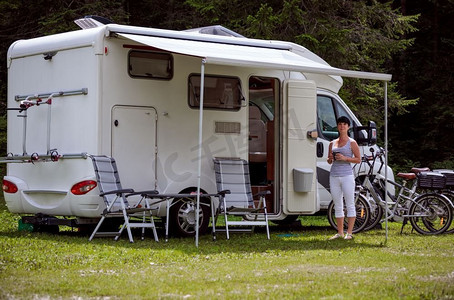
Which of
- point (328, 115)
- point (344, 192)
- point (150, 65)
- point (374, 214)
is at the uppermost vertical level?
point (150, 65)

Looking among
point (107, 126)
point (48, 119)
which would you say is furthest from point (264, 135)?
point (48, 119)

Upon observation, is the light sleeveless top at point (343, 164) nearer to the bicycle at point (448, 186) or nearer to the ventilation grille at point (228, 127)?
the ventilation grille at point (228, 127)

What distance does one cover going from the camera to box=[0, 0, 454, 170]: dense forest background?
1844 centimetres

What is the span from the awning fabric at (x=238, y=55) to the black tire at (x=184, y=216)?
1897 mm

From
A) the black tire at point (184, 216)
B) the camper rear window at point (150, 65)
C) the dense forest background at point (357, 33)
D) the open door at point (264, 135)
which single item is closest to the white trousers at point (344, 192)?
the open door at point (264, 135)

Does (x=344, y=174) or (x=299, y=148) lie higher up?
(x=299, y=148)

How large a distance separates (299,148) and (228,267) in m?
4.19

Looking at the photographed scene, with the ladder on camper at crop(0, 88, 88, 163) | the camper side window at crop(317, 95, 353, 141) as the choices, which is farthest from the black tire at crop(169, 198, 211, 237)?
the camper side window at crop(317, 95, 353, 141)

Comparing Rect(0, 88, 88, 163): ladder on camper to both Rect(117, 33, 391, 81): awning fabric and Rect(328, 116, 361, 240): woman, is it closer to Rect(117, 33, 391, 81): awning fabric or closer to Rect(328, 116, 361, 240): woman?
Rect(117, 33, 391, 81): awning fabric

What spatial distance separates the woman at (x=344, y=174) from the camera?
35.9ft

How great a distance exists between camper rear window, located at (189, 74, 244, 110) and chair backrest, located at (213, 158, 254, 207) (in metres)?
0.72

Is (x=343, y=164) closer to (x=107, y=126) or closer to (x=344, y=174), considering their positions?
(x=344, y=174)

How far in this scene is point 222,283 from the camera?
702cm

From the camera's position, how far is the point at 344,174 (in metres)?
11.0
